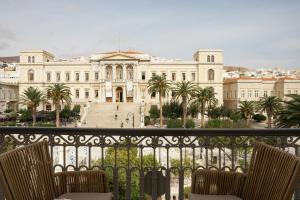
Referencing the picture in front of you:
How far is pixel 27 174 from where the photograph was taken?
8.80 feet

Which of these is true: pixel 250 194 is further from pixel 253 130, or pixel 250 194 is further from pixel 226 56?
pixel 226 56

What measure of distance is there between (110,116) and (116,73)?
15.6 metres

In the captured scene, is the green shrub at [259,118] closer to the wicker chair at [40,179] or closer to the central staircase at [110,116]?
the central staircase at [110,116]

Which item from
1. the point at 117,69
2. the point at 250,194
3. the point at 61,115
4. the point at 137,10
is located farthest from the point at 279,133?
the point at 117,69

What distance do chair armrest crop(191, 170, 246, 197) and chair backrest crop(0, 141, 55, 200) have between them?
4.37 feet

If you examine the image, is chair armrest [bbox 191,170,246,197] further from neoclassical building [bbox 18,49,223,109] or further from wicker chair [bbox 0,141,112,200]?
neoclassical building [bbox 18,49,223,109]

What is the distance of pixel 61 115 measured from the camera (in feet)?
158

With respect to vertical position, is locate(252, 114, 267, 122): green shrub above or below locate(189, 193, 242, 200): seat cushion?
below

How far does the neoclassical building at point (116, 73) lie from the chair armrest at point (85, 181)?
185 ft

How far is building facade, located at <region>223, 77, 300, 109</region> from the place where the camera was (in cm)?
5953

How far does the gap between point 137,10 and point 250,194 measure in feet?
18.4

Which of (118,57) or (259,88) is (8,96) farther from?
(259,88)

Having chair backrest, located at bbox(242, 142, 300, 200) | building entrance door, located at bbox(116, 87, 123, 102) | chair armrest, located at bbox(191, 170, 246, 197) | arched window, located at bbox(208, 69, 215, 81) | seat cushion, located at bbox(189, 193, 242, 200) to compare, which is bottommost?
seat cushion, located at bbox(189, 193, 242, 200)

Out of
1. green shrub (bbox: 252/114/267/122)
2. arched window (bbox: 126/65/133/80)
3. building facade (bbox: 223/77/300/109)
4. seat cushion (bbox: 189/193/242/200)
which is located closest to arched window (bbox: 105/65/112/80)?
arched window (bbox: 126/65/133/80)
